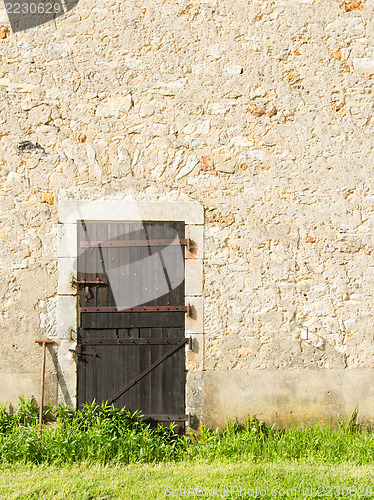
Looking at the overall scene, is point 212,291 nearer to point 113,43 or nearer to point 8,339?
point 8,339

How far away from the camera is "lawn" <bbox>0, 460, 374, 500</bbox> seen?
271 centimetres

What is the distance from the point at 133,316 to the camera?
3.74m

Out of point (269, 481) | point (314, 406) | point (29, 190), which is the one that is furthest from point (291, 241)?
point (29, 190)

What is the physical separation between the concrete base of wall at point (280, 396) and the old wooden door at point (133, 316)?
0.22m

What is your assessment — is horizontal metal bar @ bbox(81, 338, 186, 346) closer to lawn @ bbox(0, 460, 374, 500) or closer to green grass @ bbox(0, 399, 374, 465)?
green grass @ bbox(0, 399, 374, 465)

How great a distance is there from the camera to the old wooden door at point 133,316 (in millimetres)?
3680

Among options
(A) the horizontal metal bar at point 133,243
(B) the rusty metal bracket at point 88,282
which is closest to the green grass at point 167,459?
(B) the rusty metal bracket at point 88,282

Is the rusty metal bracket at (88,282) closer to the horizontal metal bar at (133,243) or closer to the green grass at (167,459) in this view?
the horizontal metal bar at (133,243)

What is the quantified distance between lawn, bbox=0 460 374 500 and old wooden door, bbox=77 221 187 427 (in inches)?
25.0

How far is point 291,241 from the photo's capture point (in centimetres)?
382

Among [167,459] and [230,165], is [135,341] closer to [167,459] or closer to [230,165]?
[167,459]

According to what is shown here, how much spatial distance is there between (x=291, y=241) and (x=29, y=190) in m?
2.38

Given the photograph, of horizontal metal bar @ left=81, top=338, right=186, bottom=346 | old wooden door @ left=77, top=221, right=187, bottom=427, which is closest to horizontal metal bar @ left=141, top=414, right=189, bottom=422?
old wooden door @ left=77, top=221, right=187, bottom=427

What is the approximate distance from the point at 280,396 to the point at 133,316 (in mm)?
1449
